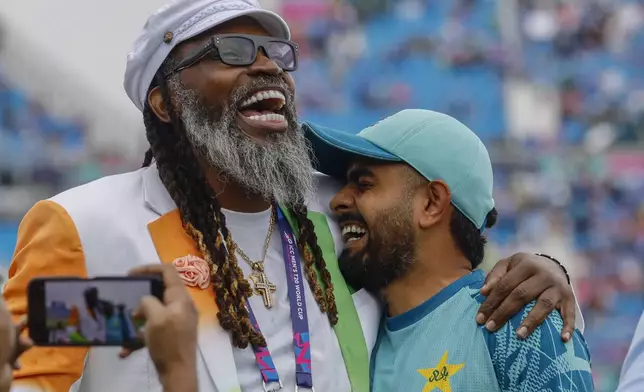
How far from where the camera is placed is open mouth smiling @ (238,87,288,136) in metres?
3.50

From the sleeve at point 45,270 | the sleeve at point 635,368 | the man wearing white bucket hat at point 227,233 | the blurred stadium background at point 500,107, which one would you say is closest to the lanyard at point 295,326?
the man wearing white bucket hat at point 227,233

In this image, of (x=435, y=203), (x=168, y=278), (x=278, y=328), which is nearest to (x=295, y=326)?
(x=278, y=328)

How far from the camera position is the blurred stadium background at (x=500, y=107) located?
50.4ft

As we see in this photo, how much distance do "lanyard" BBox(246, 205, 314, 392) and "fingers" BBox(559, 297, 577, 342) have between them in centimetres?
72

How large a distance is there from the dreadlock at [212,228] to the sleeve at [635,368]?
131 cm

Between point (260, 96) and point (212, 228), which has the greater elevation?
point (260, 96)

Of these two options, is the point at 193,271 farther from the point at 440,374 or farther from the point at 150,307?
the point at 150,307

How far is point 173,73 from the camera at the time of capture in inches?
141

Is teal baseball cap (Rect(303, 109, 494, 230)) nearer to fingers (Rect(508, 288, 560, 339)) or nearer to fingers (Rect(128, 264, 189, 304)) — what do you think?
fingers (Rect(508, 288, 560, 339))

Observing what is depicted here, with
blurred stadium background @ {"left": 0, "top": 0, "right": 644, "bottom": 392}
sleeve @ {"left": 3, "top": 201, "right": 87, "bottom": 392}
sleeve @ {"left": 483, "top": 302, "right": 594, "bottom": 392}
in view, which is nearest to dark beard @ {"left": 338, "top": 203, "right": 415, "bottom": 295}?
sleeve @ {"left": 483, "top": 302, "right": 594, "bottom": 392}

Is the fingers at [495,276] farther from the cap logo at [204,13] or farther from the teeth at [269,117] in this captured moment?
the cap logo at [204,13]

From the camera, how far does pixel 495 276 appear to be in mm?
3271

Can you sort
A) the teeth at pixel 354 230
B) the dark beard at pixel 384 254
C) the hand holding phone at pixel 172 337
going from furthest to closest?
the teeth at pixel 354 230 < the dark beard at pixel 384 254 < the hand holding phone at pixel 172 337

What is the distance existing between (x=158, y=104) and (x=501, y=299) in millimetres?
1267
